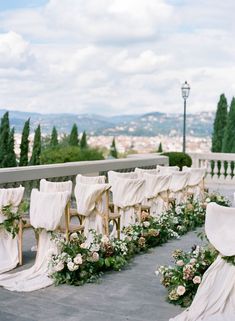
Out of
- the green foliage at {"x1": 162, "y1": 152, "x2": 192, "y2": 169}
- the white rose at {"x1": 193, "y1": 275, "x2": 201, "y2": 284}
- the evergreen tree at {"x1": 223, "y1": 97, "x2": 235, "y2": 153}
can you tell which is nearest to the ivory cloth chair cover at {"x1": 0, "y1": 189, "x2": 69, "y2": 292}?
the white rose at {"x1": 193, "y1": 275, "x2": 201, "y2": 284}

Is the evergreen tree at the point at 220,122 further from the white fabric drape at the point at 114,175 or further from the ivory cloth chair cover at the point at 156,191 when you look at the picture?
the white fabric drape at the point at 114,175

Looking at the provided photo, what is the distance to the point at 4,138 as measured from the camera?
87.0 ft

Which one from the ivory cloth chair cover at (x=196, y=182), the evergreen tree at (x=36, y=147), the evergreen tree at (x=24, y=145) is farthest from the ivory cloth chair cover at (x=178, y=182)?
the evergreen tree at (x=24, y=145)

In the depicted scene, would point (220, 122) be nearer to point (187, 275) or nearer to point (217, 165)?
point (217, 165)

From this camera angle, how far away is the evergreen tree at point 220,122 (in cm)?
2931

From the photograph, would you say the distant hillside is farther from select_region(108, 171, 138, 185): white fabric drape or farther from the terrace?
the terrace

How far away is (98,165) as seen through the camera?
41.7 ft

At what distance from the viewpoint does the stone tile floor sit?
17.7ft

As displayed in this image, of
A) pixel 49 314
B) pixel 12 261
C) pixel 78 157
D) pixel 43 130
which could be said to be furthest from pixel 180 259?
pixel 43 130

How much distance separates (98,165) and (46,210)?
585cm

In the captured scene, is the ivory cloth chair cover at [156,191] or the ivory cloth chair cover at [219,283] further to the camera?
the ivory cloth chair cover at [156,191]

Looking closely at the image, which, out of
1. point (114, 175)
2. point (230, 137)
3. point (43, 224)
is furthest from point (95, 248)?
point (230, 137)

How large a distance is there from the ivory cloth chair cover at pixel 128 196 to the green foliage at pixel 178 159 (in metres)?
8.39

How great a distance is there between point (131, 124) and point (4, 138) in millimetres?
27358
